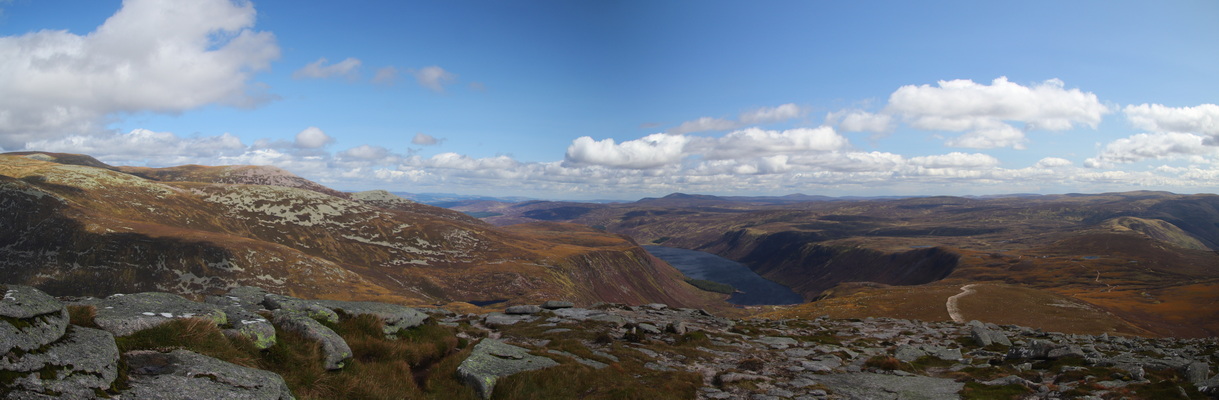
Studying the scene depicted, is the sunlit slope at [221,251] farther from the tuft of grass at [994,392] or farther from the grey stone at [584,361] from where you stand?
the tuft of grass at [994,392]

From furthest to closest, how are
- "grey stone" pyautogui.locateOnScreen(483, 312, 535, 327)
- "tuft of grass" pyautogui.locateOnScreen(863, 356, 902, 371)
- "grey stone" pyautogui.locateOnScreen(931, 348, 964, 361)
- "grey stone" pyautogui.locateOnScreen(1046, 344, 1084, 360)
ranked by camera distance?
"grey stone" pyautogui.locateOnScreen(483, 312, 535, 327) < "grey stone" pyautogui.locateOnScreen(931, 348, 964, 361) < "grey stone" pyautogui.locateOnScreen(1046, 344, 1084, 360) < "tuft of grass" pyautogui.locateOnScreen(863, 356, 902, 371)

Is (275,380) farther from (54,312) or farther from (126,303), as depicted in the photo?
(126,303)

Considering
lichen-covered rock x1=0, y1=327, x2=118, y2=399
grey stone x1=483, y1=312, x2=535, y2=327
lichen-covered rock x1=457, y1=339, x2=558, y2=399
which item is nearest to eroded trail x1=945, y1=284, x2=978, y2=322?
grey stone x1=483, y1=312, x2=535, y2=327

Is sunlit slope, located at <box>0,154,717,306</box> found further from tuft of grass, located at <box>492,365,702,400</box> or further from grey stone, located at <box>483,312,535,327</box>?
tuft of grass, located at <box>492,365,702,400</box>

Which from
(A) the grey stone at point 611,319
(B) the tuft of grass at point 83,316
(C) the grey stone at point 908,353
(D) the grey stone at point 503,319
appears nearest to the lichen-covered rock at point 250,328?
(B) the tuft of grass at point 83,316

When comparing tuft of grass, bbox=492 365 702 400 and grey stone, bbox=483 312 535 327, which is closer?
tuft of grass, bbox=492 365 702 400

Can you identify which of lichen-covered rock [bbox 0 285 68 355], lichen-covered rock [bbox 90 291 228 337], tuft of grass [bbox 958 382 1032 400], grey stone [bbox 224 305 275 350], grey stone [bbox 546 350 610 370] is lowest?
tuft of grass [bbox 958 382 1032 400]
